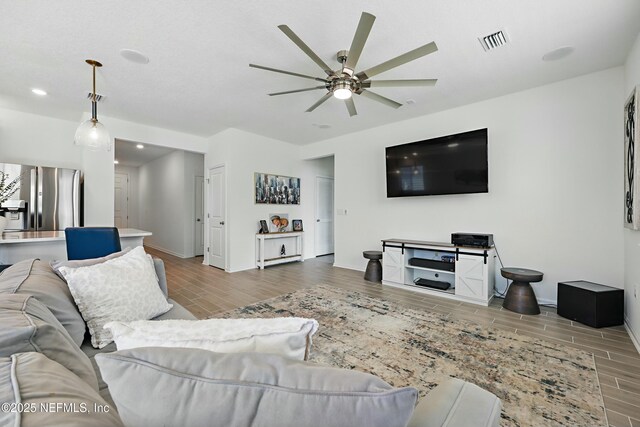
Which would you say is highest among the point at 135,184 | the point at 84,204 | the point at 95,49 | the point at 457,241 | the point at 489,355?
the point at 95,49

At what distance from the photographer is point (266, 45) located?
2.47m

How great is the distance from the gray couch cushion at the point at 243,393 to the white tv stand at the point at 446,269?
3.41m

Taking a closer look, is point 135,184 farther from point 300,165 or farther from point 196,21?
point 196,21

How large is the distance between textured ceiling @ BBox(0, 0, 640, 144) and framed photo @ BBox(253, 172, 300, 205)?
1885mm

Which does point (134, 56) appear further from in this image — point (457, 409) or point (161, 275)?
point (457, 409)

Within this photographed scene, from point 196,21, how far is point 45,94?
293 cm

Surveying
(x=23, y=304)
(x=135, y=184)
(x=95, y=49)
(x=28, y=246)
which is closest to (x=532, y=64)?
(x=23, y=304)

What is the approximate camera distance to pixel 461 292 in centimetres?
347

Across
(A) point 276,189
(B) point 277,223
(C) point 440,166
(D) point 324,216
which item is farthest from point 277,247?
(C) point 440,166

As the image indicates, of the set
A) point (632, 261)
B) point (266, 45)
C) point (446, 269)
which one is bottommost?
point (446, 269)

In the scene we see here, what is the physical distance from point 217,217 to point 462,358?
4755mm

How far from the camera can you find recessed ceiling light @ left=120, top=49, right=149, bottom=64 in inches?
101

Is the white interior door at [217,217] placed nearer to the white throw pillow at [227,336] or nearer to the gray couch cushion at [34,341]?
the gray couch cushion at [34,341]

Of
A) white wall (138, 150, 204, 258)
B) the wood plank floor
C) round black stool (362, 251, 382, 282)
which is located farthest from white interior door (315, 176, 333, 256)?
white wall (138, 150, 204, 258)
